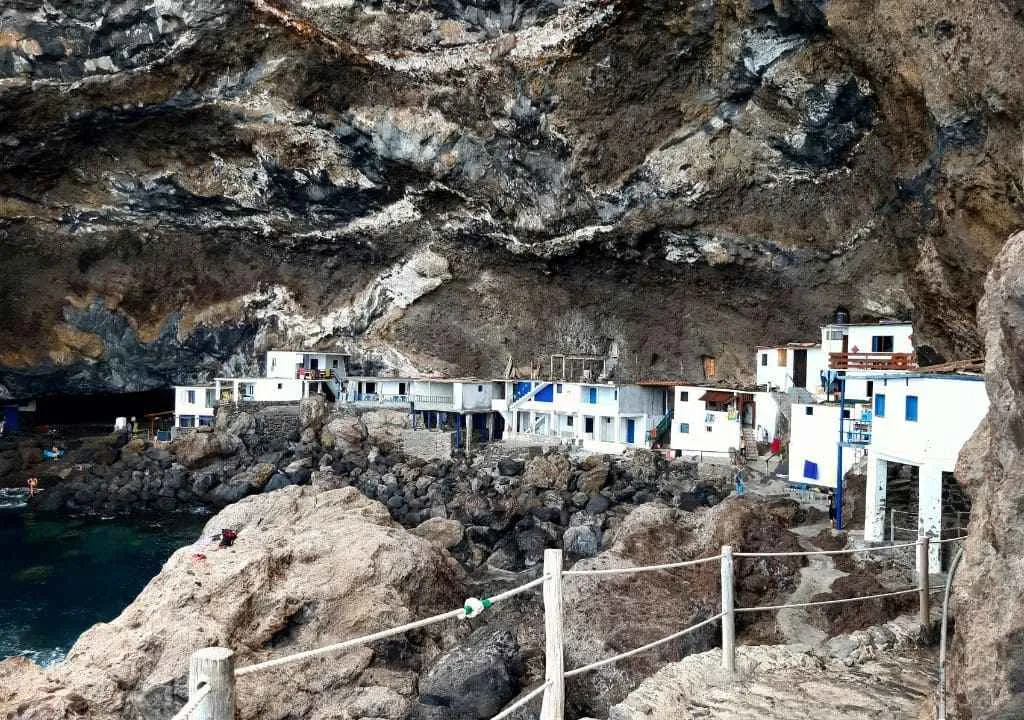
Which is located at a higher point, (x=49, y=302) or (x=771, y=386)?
(x=49, y=302)

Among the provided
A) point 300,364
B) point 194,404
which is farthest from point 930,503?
point 194,404

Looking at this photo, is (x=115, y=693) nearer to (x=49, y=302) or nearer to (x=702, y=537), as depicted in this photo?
(x=702, y=537)

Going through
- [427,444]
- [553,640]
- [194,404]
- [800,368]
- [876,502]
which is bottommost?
[427,444]

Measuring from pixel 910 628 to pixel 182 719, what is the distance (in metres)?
6.88

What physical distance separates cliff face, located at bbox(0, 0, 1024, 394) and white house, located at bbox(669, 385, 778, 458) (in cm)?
649

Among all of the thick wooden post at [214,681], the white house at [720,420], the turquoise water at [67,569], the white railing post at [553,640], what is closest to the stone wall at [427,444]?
the turquoise water at [67,569]

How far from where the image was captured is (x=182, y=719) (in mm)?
2713

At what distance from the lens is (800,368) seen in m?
35.5

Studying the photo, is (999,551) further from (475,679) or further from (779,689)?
(475,679)

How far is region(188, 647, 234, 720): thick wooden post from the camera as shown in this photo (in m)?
3.00

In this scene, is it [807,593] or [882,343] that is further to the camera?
[882,343]

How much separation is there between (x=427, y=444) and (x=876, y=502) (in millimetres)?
23978

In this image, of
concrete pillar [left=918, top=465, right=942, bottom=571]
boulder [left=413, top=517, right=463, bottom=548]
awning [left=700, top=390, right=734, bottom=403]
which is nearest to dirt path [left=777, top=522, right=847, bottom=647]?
concrete pillar [left=918, top=465, right=942, bottom=571]

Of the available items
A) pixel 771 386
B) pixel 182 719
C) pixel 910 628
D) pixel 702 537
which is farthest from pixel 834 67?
pixel 182 719
